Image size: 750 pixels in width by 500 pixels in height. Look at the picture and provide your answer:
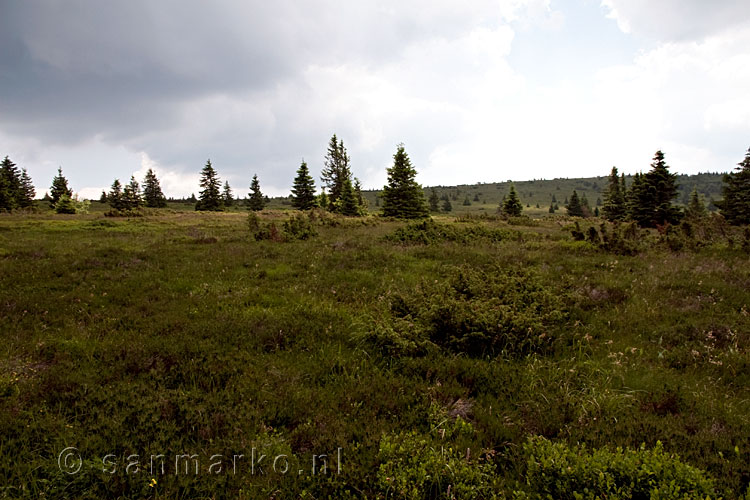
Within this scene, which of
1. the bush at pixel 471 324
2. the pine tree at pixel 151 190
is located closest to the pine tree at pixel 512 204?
the bush at pixel 471 324

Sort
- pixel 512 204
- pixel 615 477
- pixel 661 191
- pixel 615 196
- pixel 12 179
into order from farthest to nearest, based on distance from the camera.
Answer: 1. pixel 12 179
2. pixel 512 204
3. pixel 615 196
4. pixel 661 191
5. pixel 615 477

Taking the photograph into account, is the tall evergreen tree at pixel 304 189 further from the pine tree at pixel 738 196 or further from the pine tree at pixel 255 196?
the pine tree at pixel 738 196

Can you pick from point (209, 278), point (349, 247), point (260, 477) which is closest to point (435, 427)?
point (260, 477)

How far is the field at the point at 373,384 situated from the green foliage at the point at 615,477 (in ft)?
0.08

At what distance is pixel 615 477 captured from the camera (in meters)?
3.26

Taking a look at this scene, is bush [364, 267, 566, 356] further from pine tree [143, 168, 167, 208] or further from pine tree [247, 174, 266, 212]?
pine tree [143, 168, 167, 208]

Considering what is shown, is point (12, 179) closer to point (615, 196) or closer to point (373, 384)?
point (373, 384)

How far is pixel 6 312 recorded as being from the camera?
7.89 metres

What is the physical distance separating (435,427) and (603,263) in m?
11.0

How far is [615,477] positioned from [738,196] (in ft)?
195

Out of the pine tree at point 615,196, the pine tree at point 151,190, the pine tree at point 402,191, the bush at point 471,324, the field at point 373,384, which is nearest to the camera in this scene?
the field at point 373,384

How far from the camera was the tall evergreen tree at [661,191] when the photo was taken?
131 feet

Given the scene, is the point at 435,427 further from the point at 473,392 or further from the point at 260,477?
the point at 260,477

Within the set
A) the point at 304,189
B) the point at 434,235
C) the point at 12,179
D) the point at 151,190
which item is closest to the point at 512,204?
the point at 304,189
